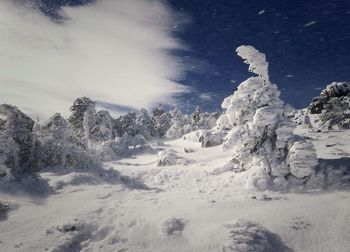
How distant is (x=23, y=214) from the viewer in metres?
12.8

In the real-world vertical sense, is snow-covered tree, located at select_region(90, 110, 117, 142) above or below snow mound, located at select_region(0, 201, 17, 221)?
above

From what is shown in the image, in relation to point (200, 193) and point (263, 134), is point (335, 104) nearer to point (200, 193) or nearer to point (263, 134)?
point (263, 134)

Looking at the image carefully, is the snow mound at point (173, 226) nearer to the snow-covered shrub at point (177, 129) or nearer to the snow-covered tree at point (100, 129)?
the snow-covered tree at point (100, 129)

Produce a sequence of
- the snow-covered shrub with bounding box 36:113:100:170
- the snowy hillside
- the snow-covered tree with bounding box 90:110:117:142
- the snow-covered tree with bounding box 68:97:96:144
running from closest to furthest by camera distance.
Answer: the snowy hillside, the snow-covered shrub with bounding box 36:113:100:170, the snow-covered tree with bounding box 90:110:117:142, the snow-covered tree with bounding box 68:97:96:144

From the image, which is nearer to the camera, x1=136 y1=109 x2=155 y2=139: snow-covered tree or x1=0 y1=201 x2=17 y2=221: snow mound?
x1=0 y1=201 x2=17 y2=221: snow mound

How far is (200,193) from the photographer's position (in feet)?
51.8

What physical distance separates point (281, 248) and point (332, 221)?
8.63 feet

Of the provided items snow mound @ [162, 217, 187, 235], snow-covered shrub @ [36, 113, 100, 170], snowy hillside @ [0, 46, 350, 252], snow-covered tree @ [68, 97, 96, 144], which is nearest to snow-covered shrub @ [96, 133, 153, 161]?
snow-covered tree @ [68, 97, 96, 144]

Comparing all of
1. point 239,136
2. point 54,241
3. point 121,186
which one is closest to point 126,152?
point 121,186

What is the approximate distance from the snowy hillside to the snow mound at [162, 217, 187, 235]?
0.05 meters

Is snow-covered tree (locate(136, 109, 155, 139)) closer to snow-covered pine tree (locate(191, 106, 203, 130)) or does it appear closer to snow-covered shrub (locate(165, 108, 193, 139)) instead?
snow-covered shrub (locate(165, 108, 193, 139))

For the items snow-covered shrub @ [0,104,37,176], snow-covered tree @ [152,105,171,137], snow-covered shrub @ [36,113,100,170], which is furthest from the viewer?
snow-covered tree @ [152,105,171,137]

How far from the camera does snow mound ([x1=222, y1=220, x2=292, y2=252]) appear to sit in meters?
9.58

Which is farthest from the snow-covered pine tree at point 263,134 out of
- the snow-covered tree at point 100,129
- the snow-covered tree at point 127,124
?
the snow-covered tree at point 127,124
